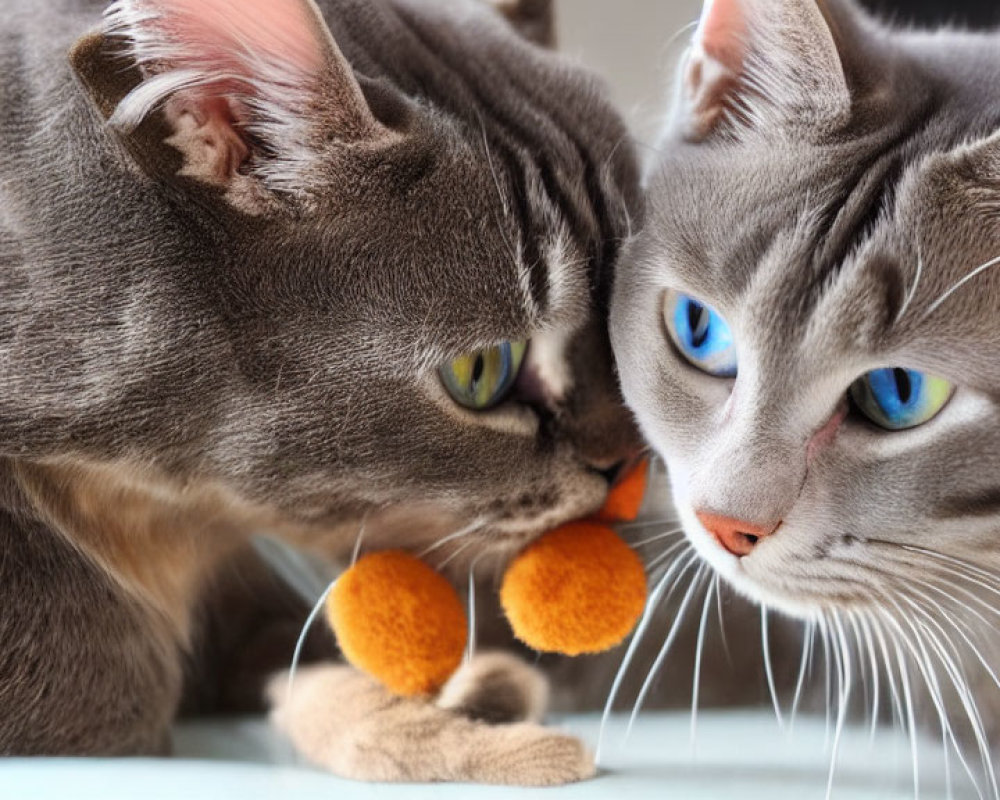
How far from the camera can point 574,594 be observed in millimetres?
1023

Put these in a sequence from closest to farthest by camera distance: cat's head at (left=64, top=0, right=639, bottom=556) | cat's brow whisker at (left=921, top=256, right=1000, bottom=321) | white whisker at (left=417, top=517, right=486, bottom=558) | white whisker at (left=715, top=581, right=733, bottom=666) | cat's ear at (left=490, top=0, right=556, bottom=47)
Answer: cat's brow whisker at (left=921, top=256, right=1000, bottom=321) < cat's head at (left=64, top=0, right=639, bottom=556) < white whisker at (left=417, top=517, right=486, bottom=558) < white whisker at (left=715, top=581, right=733, bottom=666) < cat's ear at (left=490, top=0, right=556, bottom=47)

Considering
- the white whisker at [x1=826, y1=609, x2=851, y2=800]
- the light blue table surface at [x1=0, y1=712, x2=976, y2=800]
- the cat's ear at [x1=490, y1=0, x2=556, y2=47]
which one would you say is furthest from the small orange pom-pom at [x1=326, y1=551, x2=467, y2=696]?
the cat's ear at [x1=490, y1=0, x2=556, y2=47]

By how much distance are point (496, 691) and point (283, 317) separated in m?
0.41

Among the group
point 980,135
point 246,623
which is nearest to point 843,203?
point 980,135

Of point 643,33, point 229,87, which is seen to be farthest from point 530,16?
point 229,87

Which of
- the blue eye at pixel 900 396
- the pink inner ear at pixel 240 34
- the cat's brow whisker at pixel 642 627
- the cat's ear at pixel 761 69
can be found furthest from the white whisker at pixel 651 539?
the pink inner ear at pixel 240 34

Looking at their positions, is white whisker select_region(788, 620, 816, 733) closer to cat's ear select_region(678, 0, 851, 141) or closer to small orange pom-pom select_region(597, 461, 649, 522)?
small orange pom-pom select_region(597, 461, 649, 522)

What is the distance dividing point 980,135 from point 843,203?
11 cm

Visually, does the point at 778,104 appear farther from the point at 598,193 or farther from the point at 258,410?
the point at 258,410

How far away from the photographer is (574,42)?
154cm

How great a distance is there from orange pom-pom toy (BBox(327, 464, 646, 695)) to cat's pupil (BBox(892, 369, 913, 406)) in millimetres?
299

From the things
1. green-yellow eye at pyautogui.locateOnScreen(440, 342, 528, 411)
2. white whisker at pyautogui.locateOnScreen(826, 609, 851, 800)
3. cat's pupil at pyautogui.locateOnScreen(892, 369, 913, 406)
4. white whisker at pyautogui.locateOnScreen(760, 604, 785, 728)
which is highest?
cat's pupil at pyautogui.locateOnScreen(892, 369, 913, 406)

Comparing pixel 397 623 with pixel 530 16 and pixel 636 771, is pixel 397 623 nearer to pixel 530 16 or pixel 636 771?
pixel 636 771

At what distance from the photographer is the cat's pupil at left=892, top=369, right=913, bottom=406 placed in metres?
0.88
